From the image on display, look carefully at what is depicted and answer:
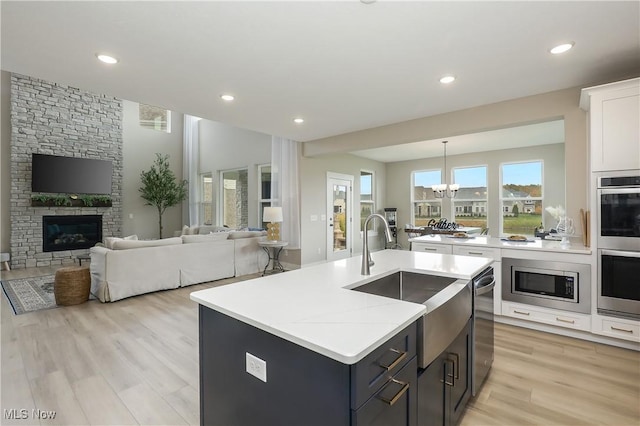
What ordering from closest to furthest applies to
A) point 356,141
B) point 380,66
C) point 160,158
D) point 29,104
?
point 380,66
point 356,141
point 29,104
point 160,158

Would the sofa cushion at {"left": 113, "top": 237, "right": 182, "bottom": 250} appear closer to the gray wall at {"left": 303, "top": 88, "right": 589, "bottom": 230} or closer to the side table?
the side table

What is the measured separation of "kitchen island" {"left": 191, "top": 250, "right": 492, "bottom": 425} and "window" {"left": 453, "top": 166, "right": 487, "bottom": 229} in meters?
7.25

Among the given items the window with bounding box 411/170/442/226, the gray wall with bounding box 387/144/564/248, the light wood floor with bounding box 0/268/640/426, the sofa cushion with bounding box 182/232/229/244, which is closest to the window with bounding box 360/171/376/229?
the gray wall with bounding box 387/144/564/248

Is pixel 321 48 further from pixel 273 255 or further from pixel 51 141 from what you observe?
pixel 51 141

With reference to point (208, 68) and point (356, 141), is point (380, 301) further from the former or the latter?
point (356, 141)

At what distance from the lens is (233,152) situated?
7.96 metres

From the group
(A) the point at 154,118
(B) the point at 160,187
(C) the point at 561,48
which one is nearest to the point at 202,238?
(B) the point at 160,187

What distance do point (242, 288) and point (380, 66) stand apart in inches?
93.0

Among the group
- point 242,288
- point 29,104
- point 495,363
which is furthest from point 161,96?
point 29,104

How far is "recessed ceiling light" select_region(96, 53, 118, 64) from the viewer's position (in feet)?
8.36

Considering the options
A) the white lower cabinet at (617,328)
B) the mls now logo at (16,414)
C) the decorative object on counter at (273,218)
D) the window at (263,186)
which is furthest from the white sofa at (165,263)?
the white lower cabinet at (617,328)

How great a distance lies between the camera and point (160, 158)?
8648 millimetres

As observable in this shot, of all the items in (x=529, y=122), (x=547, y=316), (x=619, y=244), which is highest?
(x=529, y=122)

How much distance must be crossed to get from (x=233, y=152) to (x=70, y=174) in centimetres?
369
